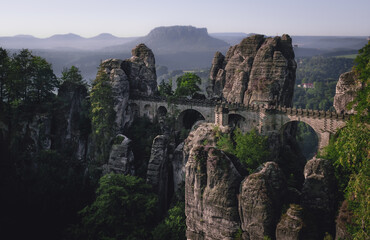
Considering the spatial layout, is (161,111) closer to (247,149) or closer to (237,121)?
(237,121)

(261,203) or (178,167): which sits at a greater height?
(261,203)

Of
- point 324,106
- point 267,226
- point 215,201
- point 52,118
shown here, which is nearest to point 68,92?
point 52,118

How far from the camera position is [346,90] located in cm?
3400

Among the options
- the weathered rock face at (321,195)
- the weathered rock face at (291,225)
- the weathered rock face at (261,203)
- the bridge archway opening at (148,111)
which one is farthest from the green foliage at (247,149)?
the bridge archway opening at (148,111)

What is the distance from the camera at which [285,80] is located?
136 ft

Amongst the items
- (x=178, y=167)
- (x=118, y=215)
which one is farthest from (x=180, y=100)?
(x=118, y=215)

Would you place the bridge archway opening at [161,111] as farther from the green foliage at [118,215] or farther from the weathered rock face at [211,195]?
the weathered rock face at [211,195]

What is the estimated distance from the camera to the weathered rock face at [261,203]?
18562 millimetres

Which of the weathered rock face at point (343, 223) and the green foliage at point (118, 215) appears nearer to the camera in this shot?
the weathered rock face at point (343, 223)

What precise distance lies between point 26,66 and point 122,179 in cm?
2193

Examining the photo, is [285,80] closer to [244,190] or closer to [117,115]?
[117,115]

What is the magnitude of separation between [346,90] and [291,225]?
21425mm

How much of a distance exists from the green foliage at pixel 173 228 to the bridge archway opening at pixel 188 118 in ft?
62.2

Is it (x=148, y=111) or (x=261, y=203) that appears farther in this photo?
(x=148, y=111)
